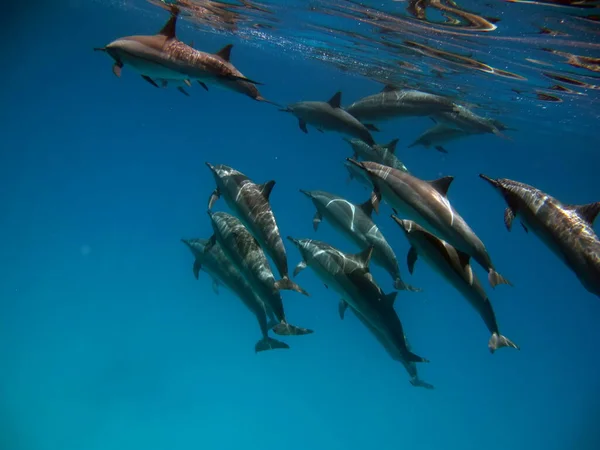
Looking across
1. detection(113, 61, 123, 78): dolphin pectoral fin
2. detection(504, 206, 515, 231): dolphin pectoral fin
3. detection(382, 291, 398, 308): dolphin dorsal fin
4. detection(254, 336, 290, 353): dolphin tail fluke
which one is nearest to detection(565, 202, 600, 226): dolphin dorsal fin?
detection(504, 206, 515, 231): dolphin pectoral fin

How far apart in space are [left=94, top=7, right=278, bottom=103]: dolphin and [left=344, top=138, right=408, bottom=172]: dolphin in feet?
9.42


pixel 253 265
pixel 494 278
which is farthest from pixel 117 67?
pixel 494 278

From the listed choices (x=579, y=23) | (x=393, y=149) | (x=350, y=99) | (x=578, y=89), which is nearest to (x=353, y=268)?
(x=393, y=149)

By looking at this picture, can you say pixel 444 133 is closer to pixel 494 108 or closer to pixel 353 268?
pixel 353 268

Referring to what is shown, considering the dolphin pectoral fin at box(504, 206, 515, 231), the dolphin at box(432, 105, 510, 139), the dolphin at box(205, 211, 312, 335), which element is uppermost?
the dolphin pectoral fin at box(504, 206, 515, 231)

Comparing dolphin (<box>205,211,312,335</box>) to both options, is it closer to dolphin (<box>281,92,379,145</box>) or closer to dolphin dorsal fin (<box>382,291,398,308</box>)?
dolphin dorsal fin (<box>382,291,398,308</box>)

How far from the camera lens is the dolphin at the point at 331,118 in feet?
26.1

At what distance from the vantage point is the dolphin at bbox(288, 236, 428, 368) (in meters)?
5.48

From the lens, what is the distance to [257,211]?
216 inches

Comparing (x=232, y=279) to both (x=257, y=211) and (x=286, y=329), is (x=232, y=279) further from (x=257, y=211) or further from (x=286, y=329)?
(x=257, y=211)

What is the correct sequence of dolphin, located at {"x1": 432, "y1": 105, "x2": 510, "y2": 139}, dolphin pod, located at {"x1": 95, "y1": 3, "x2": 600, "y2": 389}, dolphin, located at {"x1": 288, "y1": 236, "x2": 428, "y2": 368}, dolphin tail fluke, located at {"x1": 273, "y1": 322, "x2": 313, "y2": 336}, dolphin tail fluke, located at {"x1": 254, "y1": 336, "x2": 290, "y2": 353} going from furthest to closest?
dolphin, located at {"x1": 432, "y1": 105, "x2": 510, "y2": 139} → dolphin tail fluke, located at {"x1": 254, "y1": 336, "x2": 290, "y2": 353} → dolphin tail fluke, located at {"x1": 273, "y1": 322, "x2": 313, "y2": 336} → dolphin, located at {"x1": 288, "y1": 236, "x2": 428, "y2": 368} → dolphin pod, located at {"x1": 95, "y1": 3, "x2": 600, "y2": 389}

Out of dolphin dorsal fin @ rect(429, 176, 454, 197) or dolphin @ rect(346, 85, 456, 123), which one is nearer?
dolphin dorsal fin @ rect(429, 176, 454, 197)

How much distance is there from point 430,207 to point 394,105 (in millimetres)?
4926

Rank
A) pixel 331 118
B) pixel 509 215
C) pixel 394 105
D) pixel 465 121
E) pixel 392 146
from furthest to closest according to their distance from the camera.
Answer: pixel 465 121
pixel 394 105
pixel 331 118
pixel 392 146
pixel 509 215
